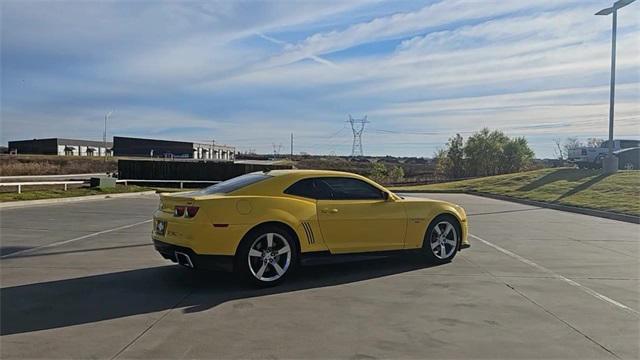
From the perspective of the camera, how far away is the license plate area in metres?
7.35

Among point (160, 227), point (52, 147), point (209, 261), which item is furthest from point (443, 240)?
point (52, 147)

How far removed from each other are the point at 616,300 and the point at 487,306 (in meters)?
1.71

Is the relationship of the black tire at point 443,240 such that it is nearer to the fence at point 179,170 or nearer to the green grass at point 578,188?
the green grass at point 578,188

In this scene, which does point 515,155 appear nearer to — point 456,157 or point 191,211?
point 456,157

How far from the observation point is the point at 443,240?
893cm

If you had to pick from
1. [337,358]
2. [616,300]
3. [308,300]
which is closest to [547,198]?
[616,300]

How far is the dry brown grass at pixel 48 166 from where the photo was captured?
144ft

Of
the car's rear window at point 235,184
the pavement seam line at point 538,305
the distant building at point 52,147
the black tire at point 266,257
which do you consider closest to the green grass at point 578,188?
the pavement seam line at point 538,305

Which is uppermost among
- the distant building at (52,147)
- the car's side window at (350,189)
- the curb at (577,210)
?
the distant building at (52,147)

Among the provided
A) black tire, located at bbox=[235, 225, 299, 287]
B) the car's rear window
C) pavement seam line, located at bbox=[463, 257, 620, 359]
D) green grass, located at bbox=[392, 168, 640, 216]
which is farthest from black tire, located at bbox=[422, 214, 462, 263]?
Result: green grass, located at bbox=[392, 168, 640, 216]

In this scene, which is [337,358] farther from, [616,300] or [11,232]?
[11,232]

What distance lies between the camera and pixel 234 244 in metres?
6.96

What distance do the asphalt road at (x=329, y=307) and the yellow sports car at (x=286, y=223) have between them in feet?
1.27

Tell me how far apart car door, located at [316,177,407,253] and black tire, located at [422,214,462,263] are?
21.1 inches
